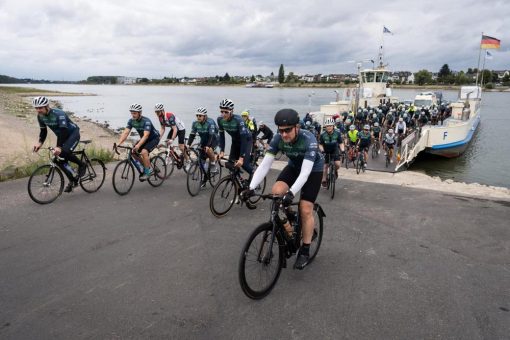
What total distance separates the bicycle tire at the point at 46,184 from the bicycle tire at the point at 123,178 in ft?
3.68

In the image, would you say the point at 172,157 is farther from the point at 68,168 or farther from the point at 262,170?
the point at 262,170

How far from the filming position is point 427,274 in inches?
174

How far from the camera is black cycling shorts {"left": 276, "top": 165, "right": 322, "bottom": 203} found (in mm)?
4109

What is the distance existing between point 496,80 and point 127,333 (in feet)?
665

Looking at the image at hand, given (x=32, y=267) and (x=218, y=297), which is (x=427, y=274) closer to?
(x=218, y=297)

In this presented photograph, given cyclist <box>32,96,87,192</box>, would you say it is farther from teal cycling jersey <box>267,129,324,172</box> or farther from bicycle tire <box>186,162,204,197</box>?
teal cycling jersey <box>267,129,324,172</box>

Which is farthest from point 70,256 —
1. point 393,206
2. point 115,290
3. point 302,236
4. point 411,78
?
point 411,78

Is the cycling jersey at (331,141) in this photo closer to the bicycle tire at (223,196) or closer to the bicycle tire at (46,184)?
the bicycle tire at (223,196)

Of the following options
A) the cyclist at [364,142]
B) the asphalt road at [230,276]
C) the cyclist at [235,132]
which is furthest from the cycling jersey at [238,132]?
the cyclist at [364,142]

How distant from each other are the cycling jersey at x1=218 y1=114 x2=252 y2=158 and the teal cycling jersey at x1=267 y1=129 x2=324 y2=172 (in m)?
2.66

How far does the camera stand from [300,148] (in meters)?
4.18

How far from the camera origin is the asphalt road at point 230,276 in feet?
11.1

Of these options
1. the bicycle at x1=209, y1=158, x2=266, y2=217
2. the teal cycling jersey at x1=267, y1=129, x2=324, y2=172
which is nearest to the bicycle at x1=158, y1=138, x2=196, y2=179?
the bicycle at x1=209, y1=158, x2=266, y2=217

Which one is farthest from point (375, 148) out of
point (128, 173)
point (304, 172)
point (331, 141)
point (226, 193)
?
point (304, 172)
